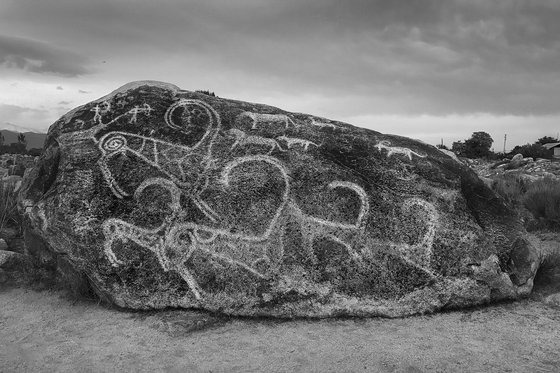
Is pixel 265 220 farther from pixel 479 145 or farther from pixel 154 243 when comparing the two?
pixel 479 145

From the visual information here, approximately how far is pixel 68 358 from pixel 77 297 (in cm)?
113

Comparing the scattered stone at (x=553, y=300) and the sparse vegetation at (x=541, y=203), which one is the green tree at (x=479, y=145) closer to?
the sparse vegetation at (x=541, y=203)

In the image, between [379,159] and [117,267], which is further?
[379,159]

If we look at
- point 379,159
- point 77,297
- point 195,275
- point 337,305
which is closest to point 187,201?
point 195,275

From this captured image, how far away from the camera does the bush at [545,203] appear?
772 centimetres

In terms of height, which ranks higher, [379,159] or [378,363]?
[379,159]

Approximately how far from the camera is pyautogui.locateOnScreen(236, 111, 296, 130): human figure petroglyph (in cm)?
521

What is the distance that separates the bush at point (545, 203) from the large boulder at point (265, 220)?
3482mm

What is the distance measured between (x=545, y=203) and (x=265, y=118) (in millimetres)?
5749

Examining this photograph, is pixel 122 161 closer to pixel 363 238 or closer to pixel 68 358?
pixel 68 358

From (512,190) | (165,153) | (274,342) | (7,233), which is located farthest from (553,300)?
(7,233)

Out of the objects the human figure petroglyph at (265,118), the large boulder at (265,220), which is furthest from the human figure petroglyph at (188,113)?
the human figure petroglyph at (265,118)

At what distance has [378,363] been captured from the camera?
3404 millimetres

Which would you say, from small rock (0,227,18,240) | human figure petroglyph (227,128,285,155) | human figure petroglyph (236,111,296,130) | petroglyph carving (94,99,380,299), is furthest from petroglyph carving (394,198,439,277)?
small rock (0,227,18,240)
